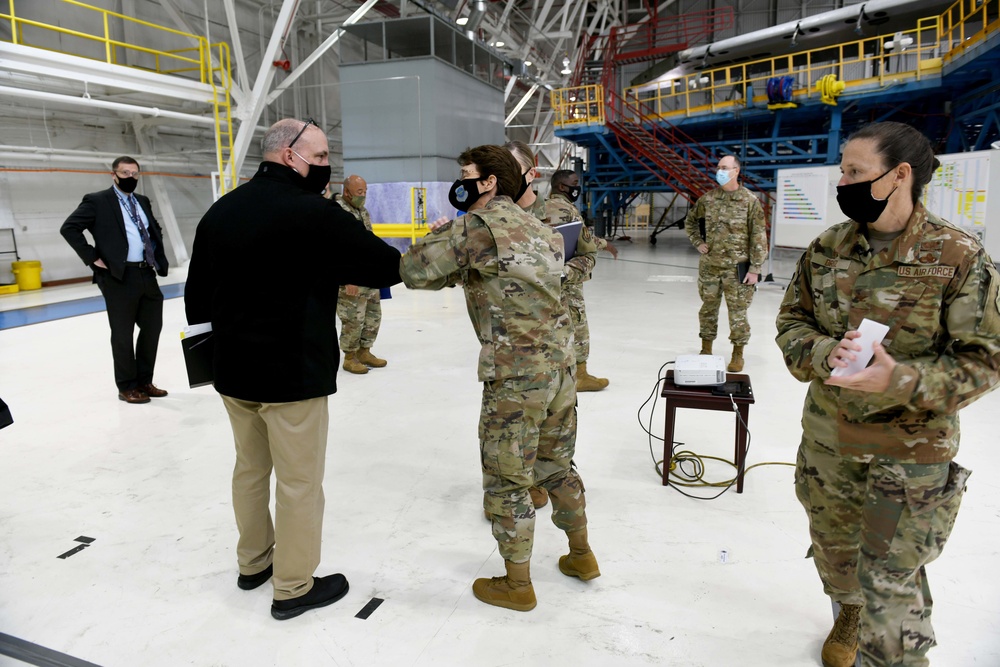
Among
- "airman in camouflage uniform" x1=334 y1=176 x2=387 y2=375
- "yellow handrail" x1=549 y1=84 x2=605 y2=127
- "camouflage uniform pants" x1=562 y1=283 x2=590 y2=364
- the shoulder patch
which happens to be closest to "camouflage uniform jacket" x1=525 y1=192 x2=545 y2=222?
"camouflage uniform pants" x1=562 y1=283 x2=590 y2=364

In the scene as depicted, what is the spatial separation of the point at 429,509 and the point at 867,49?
19459 mm

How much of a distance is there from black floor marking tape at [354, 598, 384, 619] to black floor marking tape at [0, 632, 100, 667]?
91 cm

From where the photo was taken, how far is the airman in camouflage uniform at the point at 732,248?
5.62m

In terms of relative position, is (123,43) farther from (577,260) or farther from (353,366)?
(577,260)

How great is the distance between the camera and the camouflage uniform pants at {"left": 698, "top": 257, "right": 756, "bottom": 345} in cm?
575

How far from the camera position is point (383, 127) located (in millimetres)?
12812

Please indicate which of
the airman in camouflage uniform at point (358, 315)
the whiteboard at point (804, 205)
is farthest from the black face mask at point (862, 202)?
the whiteboard at point (804, 205)

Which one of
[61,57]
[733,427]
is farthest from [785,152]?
[61,57]

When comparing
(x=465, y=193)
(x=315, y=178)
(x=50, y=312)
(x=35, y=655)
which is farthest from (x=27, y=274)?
(x=465, y=193)

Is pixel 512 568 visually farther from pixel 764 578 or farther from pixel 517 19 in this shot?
pixel 517 19

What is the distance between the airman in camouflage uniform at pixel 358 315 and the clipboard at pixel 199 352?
3.08 meters

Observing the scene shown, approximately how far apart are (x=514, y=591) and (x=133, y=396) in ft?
13.2

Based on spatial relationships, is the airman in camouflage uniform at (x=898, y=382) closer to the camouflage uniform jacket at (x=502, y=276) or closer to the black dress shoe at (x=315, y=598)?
the camouflage uniform jacket at (x=502, y=276)

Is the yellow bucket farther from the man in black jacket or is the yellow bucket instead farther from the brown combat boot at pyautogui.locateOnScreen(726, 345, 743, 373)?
the brown combat boot at pyautogui.locateOnScreen(726, 345, 743, 373)
